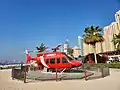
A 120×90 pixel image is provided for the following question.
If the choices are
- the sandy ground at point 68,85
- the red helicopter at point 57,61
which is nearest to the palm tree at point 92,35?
the red helicopter at point 57,61

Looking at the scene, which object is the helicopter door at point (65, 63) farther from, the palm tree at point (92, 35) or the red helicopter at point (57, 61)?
the palm tree at point (92, 35)

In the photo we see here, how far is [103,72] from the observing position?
62.7 ft

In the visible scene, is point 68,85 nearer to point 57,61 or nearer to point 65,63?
point 65,63

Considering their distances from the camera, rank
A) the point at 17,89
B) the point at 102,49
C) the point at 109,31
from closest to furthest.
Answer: the point at 17,89, the point at 109,31, the point at 102,49

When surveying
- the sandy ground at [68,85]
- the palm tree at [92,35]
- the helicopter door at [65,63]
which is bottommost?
the sandy ground at [68,85]

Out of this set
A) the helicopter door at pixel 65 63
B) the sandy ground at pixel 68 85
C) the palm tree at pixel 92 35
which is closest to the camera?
the sandy ground at pixel 68 85

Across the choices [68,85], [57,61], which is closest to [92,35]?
[57,61]

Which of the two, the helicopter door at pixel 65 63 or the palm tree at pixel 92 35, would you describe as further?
the palm tree at pixel 92 35

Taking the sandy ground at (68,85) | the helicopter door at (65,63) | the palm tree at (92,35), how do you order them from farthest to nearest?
the palm tree at (92,35) < the helicopter door at (65,63) < the sandy ground at (68,85)

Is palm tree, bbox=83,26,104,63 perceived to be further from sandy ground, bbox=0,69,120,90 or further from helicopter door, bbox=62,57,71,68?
sandy ground, bbox=0,69,120,90

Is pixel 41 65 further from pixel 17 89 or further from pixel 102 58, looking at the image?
pixel 102 58

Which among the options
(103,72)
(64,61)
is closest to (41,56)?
(64,61)

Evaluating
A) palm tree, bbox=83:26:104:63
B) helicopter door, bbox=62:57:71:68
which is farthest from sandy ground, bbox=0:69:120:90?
palm tree, bbox=83:26:104:63

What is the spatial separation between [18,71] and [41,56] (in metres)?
8.20
